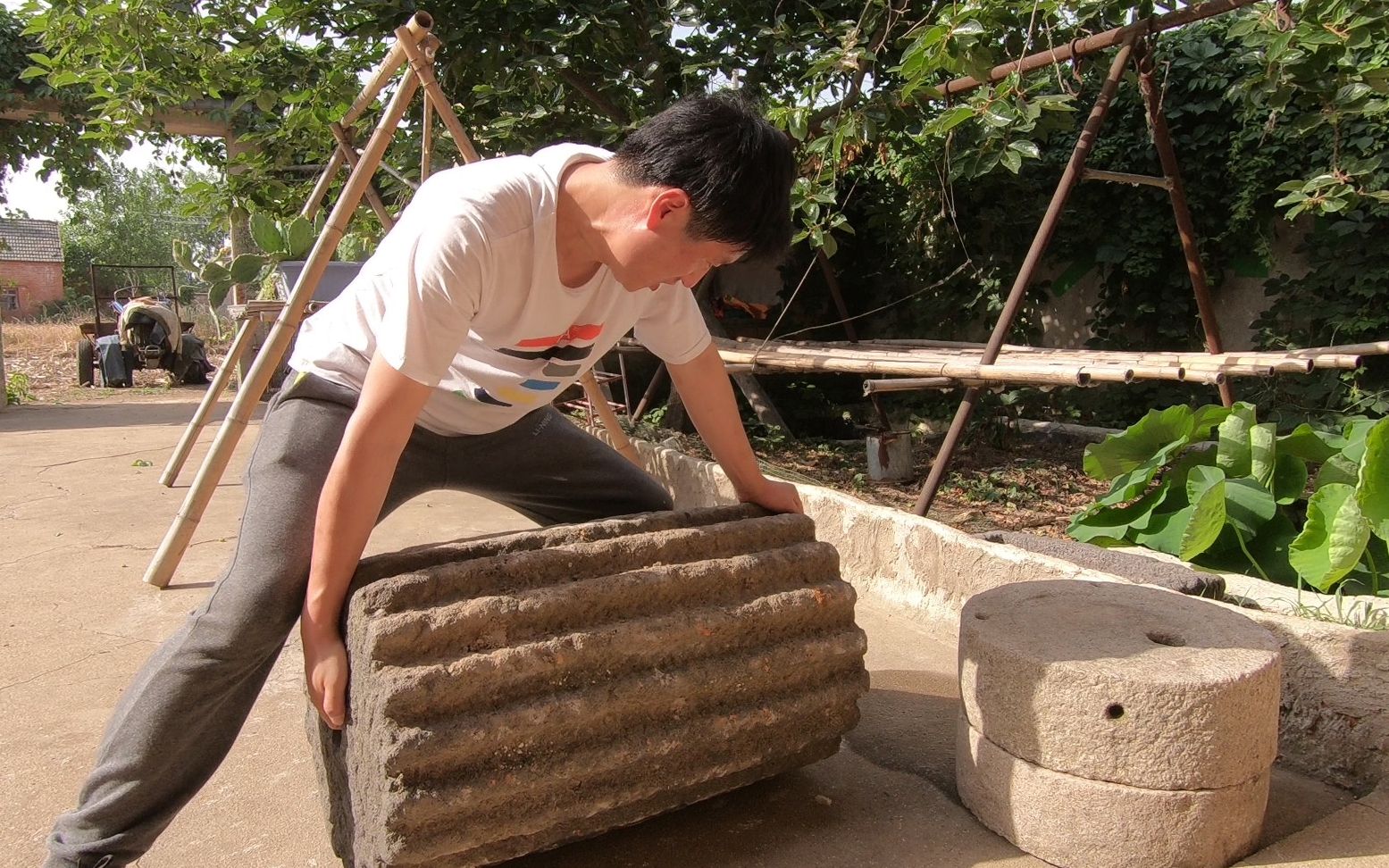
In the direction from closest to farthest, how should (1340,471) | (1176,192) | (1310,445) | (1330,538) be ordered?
(1330,538)
(1340,471)
(1310,445)
(1176,192)

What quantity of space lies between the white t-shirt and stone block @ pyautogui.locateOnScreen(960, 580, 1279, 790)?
88 centimetres

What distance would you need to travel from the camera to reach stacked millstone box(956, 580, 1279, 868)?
166 centimetres

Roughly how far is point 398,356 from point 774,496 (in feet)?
2.99

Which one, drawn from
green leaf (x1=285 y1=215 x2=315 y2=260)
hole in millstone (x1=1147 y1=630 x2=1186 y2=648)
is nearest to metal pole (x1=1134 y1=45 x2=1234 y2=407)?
hole in millstone (x1=1147 y1=630 x2=1186 y2=648)

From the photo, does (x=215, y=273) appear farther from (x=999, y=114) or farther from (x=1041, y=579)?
(x=1041, y=579)

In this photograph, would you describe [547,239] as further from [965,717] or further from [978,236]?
[978,236]

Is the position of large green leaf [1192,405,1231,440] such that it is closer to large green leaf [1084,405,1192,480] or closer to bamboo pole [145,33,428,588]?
large green leaf [1084,405,1192,480]

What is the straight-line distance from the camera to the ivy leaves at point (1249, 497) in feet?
7.87

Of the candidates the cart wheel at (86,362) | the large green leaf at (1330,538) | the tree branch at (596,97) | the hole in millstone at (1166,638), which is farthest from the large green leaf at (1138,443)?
the cart wheel at (86,362)

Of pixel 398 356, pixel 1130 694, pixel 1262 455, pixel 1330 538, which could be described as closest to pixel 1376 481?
pixel 1330 538

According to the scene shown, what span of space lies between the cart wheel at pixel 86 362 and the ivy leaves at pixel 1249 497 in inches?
479

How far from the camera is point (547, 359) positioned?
1888mm

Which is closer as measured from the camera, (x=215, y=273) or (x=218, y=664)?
(x=218, y=664)

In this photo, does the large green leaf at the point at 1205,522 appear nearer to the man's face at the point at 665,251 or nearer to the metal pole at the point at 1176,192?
the metal pole at the point at 1176,192
